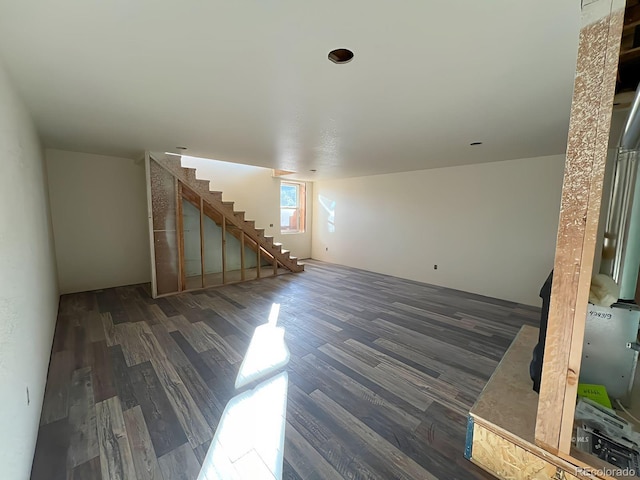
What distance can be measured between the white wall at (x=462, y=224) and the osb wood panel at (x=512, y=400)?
2695 millimetres

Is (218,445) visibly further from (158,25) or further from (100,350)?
(158,25)

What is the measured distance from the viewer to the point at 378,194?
5.97 m

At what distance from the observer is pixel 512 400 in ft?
5.20

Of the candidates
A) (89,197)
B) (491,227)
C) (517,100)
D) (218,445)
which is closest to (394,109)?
(517,100)

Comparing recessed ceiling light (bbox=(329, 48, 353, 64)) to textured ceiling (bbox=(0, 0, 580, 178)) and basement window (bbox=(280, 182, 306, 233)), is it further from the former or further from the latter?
basement window (bbox=(280, 182, 306, 233))

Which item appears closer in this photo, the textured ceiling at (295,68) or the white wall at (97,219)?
the textured ceiling at (295,68)

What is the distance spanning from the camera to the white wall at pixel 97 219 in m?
4.02

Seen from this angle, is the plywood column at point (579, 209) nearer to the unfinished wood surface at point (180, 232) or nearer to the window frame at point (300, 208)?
the unfinished wood surface at point (180, 232)

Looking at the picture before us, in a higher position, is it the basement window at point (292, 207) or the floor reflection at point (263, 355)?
the basement window at point (292, 207)

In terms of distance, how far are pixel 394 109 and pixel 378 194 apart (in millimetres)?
3841

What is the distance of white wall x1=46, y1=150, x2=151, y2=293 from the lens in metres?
4.02

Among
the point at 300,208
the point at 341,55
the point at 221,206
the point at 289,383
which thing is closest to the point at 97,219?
the point at 221,206

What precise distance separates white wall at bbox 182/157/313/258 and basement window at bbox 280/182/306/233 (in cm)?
21

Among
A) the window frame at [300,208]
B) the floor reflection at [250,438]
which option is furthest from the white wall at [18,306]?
the window frame at [300,208]
